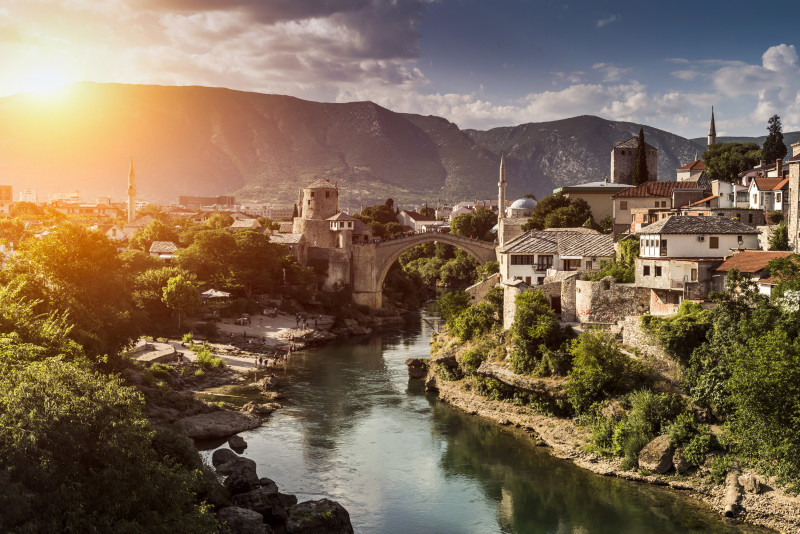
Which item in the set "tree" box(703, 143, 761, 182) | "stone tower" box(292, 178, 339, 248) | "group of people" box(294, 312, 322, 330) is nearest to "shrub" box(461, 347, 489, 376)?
"group of people" box(294, 312, 322, 330)

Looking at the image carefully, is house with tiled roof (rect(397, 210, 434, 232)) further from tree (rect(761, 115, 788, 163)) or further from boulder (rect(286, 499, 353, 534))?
boulder (rect(286, 499, 353, 534))

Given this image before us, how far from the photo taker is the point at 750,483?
25.0 meters

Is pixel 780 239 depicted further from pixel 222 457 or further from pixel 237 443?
pixel 222 457

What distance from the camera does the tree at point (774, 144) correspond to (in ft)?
198

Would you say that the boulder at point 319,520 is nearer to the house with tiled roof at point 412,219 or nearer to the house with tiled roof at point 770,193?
the house with tiled roof at point 770,193

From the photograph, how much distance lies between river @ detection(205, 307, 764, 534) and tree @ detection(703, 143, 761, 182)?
36.0 metres

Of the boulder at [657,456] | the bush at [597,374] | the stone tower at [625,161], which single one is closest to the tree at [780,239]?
the bush at [597,374]

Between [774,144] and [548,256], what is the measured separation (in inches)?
1138

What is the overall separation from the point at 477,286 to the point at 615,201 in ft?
55.2

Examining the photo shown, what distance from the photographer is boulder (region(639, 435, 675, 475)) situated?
27.5 m

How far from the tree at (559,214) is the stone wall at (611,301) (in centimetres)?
2669

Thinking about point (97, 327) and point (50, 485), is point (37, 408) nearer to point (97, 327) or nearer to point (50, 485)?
point (50, 485)

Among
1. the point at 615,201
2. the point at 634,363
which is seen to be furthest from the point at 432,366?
the point at 615,201

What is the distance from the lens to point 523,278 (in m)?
43.2
